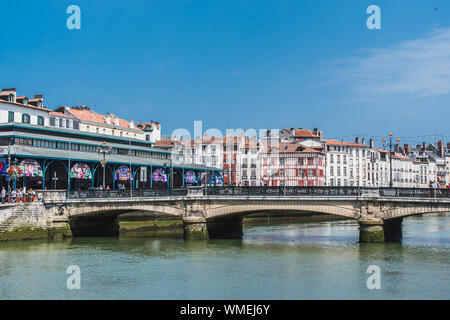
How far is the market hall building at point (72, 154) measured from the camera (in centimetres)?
6006

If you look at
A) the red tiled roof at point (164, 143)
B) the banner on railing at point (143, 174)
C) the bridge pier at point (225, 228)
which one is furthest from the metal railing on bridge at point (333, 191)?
the red tiled roof at point (164, 143)

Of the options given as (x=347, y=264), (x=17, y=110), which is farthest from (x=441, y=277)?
(x=17, y=110)

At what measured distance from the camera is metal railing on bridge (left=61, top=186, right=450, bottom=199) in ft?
149

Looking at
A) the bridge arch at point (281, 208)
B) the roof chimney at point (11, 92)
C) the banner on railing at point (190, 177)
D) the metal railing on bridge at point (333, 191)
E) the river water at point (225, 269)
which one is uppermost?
the roof chimney at point (11, 92)

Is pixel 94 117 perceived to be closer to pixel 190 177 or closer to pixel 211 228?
pixel 190 177

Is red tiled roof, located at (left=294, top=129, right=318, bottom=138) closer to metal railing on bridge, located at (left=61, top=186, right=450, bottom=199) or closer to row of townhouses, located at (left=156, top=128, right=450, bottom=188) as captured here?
→ row of townhouses, located at (left=156, top=128, right=450, bottom=188)

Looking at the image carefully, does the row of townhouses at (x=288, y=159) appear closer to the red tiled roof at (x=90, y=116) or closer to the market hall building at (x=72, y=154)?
the red tiled roof at (x=90, y=116)

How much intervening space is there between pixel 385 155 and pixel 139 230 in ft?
281

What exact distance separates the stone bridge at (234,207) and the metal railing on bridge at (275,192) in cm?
8

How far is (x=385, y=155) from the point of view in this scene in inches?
5354

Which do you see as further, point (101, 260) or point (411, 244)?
point (411, 244)

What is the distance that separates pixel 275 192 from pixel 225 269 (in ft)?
43.7
